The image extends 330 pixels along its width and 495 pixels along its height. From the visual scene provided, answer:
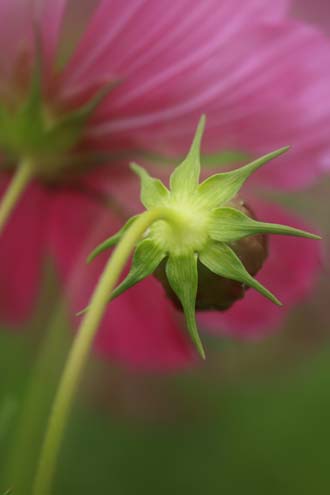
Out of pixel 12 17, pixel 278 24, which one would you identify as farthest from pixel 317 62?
pixel 12 17

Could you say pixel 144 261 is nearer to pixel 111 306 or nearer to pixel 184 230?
pixel 184 230

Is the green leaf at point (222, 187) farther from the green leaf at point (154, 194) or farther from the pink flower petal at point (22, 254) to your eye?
the pink flower petal at point (22, 254)

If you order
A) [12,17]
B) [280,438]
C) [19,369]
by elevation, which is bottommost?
[280,438]

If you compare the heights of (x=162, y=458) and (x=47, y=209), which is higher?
(x=47, y=209)

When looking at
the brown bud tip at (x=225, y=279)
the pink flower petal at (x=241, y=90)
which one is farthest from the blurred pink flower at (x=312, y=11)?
the brown bud tip at (x=225, y=279)

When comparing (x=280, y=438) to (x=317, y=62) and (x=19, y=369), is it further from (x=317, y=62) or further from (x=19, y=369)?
(x=317, y=62)

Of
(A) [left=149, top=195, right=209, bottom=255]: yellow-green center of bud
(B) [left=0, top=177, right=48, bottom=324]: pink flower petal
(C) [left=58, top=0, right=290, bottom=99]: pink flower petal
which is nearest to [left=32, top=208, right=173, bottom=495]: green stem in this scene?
(A) [left=149, top=195, right=209, bottom=255]: yellow-green center of bud
